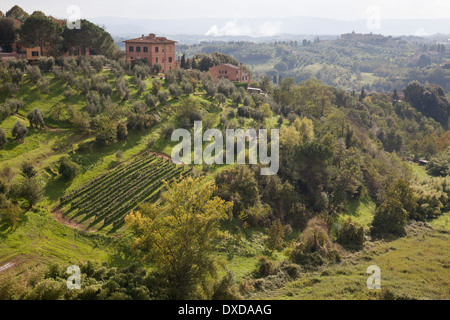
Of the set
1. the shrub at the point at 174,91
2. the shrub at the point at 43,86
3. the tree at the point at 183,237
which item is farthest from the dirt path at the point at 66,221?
the shrub at the point at 174,91

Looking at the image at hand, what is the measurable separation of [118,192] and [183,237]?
15898mm

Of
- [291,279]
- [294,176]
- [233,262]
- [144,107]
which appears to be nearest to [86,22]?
[144,107]

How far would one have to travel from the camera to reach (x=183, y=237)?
2358 cm

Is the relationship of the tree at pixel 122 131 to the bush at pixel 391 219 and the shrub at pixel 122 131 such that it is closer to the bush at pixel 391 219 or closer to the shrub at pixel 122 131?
the shrub at pixel 122 131

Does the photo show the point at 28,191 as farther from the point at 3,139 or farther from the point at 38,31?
the point at 38,31

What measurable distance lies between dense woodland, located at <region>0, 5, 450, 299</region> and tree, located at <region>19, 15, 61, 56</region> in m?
6.31

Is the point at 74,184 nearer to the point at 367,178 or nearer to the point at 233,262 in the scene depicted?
the point at 233,262

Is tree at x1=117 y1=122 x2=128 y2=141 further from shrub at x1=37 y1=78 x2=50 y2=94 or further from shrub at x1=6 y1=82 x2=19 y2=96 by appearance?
shrub at x1=6 y1=82 x2=19 y2=96

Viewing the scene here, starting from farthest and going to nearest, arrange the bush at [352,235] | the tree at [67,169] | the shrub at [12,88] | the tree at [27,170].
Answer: the shrub at [12,88], the bush at [352,235], the tree at [67,169], the tree at [27,170]

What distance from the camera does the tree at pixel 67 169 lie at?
35.0 m

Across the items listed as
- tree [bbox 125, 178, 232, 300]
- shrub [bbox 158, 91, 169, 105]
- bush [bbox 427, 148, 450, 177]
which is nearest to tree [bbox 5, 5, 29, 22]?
shrub [bbox 158, 91, 169, 105]

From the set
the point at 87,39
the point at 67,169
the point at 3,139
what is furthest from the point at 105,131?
the point at 87,39

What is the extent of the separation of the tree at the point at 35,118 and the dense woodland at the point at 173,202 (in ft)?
0.81

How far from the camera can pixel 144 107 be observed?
54219mm
